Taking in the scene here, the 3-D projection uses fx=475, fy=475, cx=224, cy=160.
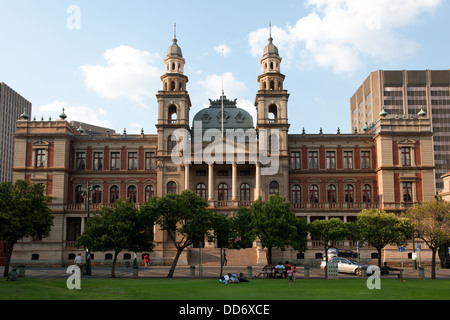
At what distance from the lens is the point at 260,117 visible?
67.6 m

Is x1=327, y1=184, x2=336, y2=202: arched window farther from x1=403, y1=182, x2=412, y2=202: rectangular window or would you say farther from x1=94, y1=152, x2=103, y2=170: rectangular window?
x1=94, y1=152, x2=103, y2=170: rectangular window

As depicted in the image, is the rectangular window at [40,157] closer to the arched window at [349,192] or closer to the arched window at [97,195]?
the arched window at [97,195]

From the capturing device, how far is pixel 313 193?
2699 inches

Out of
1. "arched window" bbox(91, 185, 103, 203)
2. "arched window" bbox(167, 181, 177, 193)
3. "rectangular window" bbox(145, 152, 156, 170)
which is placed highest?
"rectangular window" bbox(145, 152, 156, 170)

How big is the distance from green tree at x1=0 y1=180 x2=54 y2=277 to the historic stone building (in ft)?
71.3

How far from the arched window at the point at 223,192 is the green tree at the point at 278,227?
696 inches

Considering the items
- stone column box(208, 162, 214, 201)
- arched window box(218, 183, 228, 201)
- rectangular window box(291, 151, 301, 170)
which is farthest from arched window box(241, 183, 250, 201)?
rectangular window box(291, 151, 301, 170)

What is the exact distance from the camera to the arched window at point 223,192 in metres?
68.0

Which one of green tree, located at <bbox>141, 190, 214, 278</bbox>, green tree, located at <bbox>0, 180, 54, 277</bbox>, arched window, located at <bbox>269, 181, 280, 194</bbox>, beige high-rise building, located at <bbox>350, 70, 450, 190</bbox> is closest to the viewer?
green tree, located at <bbox>0, 180, 54, 277</bbox>

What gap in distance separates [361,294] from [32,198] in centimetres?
3009

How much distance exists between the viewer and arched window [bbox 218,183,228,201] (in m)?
68.0

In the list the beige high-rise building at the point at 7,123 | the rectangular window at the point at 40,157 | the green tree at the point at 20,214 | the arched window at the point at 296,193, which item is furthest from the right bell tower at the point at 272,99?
the beige high-rise building at the point at 7,123

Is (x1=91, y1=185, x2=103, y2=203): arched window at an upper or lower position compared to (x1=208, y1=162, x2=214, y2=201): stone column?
lower
